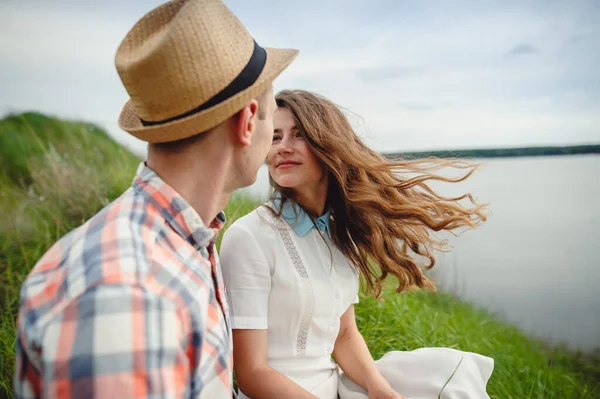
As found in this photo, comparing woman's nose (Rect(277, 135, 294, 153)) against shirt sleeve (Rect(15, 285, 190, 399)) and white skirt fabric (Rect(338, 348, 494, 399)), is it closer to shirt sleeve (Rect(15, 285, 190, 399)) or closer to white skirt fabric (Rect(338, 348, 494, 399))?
white skirt fabric (Rect(338, 348, 494, 399))

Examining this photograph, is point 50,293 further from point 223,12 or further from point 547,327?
point 547,327

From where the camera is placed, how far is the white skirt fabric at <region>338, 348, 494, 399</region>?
218 cm

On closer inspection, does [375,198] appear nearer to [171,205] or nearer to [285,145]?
[285,145]

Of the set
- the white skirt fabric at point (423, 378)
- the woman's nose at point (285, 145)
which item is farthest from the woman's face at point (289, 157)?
the white skirt fabric at point (423, 378)

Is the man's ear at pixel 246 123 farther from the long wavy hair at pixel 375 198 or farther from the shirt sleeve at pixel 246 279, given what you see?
the long wavy hair at pixel 375 198

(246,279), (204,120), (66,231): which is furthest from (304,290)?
(66,231)

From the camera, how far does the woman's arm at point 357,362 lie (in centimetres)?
223

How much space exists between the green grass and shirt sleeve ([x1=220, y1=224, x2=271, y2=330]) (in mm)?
1527

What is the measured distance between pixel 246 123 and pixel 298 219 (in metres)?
0.92

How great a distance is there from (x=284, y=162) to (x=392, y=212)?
63cm

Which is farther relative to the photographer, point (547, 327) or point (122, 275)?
point (547, 327)

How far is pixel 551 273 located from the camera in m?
11.5

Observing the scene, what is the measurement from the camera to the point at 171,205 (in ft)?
4.15

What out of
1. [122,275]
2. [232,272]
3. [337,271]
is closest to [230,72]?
[122,275]
